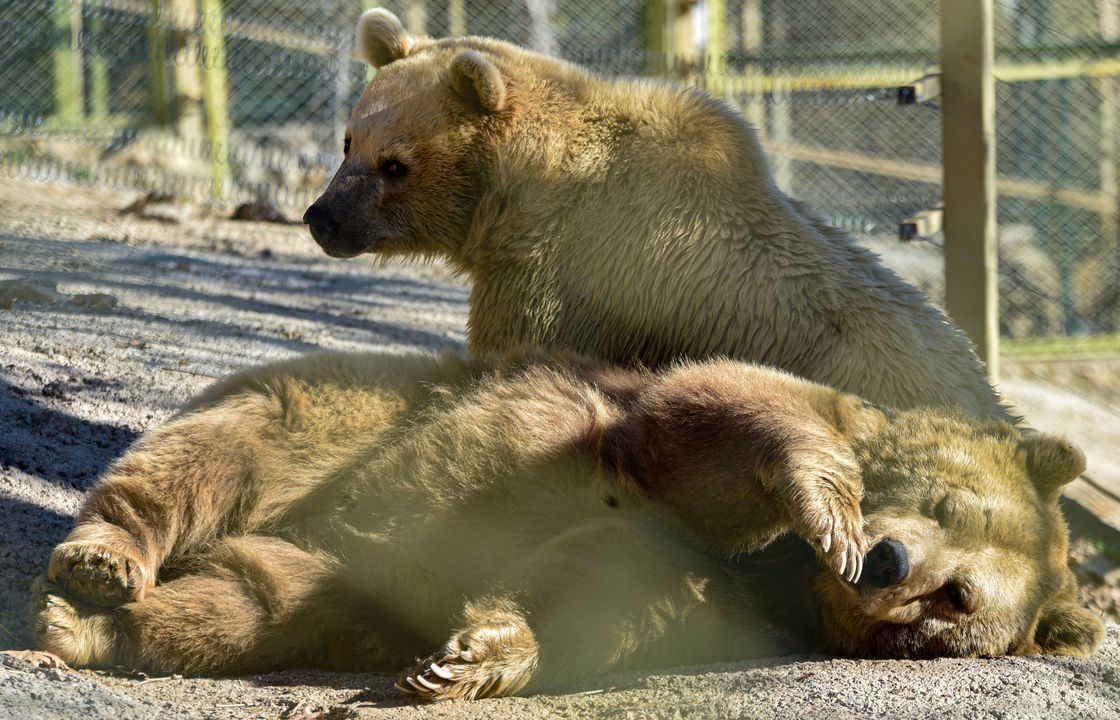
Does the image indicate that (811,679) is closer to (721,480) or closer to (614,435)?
(721,480)

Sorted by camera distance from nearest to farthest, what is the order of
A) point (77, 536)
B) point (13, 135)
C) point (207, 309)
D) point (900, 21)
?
point (77, 536) < point (207, 309) < point (13, 135) < point (900, 21)

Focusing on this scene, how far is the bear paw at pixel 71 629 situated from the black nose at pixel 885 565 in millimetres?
1753

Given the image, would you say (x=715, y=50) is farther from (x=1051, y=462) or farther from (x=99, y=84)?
(x=1051, y=462)

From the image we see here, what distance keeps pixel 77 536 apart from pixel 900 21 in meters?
11.0

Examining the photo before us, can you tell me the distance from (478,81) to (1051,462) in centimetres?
220

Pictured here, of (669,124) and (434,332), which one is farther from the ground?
(669,124)

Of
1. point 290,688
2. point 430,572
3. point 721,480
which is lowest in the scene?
point 290,688

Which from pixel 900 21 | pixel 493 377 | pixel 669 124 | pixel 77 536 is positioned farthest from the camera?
pixel 900 21

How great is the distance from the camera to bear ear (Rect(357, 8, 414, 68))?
14.6 feet

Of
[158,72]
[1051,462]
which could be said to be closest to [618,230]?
[1051,462]

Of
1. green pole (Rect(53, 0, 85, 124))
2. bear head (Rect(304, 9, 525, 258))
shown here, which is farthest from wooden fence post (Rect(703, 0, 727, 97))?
bear head (Rect(304, 9, 525, 258))

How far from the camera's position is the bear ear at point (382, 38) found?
14.6ft

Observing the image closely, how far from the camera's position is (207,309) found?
5938 mm

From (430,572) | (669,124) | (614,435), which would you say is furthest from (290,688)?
(669,124)
